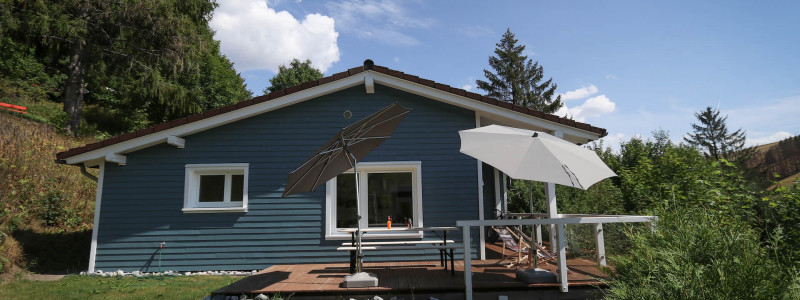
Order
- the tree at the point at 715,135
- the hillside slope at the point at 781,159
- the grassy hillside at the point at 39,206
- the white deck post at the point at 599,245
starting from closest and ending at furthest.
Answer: the white deck post at the point at 599,245, the grassy hillside at the point at 39,206, the hillside slope at the point at 781,159, the tree at the point at 715,135

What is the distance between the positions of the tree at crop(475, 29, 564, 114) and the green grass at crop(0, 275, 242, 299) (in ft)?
82.7

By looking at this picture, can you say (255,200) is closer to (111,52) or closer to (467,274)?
(467,274)

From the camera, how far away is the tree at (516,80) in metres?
28.3

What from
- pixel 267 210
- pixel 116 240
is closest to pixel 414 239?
pixel 267 210

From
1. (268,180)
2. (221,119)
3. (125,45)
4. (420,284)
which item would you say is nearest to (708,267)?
(420,284)

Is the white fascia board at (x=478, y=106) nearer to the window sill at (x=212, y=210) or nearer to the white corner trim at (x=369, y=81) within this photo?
the white corner trim at (x=369, y=81)

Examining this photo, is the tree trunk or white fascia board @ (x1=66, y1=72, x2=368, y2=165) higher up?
the tree trunk

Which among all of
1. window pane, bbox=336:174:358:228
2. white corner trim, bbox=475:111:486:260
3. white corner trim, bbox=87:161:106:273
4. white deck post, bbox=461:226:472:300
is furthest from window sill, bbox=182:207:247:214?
white deck post, bbox=461:226:472:300

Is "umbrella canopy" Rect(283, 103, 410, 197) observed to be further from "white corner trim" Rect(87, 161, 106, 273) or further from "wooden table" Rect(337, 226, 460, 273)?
"white corner trim" Rect(87, 161, 106, 273)

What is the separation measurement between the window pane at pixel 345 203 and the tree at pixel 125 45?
12.2m

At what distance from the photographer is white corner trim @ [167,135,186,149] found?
6637 millimetres

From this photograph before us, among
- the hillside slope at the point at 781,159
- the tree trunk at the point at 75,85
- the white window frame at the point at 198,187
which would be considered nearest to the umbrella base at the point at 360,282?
the white window frame at the point at 198,187

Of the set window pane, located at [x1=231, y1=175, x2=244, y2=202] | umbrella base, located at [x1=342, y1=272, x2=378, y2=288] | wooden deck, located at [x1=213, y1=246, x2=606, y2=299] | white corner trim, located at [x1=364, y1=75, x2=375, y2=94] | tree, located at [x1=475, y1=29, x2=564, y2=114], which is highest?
tree, located at [x1=475, y1=29, x2=564, y2=114]

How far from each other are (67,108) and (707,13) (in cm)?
1941
